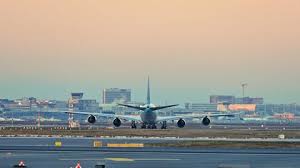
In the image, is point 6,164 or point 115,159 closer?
point 6,164

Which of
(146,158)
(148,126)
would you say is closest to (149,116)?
(148,126)

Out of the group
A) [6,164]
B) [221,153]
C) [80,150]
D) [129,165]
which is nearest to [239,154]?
[221,153]

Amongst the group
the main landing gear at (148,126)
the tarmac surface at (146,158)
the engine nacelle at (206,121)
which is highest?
the engine nacelle at (206,121)

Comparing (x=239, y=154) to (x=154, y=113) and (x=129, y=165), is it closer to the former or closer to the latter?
(x=129, y=165)

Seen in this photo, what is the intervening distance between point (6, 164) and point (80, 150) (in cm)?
1967

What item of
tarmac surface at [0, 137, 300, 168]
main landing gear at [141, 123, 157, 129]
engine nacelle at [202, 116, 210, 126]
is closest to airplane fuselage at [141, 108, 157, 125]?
main landing gear at [141, 123, 157, 129]

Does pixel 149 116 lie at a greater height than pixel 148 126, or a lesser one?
greater

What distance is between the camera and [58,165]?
180 ft

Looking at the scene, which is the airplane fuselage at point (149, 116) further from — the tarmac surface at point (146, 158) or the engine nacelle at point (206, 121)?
the tarmac surface at point (146, 158)

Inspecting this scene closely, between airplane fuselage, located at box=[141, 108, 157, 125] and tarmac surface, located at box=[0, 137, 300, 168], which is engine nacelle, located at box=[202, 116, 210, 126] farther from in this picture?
tarmac surface, located at box=[0, 137, 300, 168]

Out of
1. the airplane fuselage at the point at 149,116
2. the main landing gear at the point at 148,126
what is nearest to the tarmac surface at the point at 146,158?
the airplane fuselage at the point at 149,116

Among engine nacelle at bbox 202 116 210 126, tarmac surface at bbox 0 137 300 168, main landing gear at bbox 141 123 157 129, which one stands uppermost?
engine nacelle at bbox 202 116 210 126

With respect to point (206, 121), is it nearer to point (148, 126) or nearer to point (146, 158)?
point (148, 126)

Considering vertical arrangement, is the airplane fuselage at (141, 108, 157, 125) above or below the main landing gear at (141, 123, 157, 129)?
above
